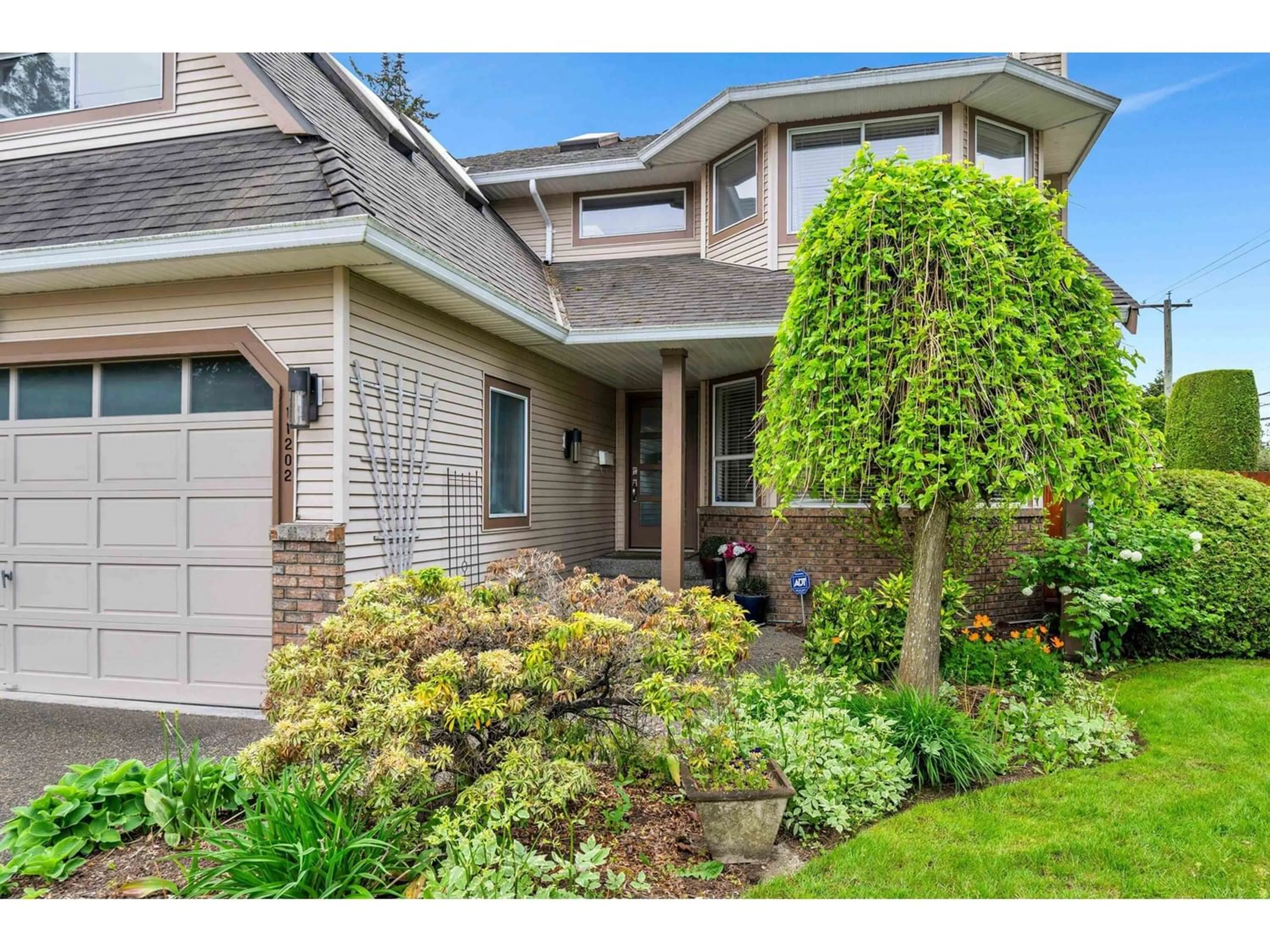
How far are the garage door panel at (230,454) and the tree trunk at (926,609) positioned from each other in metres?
4.35

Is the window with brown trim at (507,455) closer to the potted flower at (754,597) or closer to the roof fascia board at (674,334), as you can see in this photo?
the roof fascia board at (674,334)

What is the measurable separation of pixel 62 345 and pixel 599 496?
5.96 meters

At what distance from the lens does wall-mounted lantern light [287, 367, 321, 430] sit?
4.79 metres

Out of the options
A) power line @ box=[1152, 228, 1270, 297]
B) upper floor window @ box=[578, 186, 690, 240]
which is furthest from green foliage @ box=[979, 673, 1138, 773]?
power line @ box=[1152, 228, 1270, 297]

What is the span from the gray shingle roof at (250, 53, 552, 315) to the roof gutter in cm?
80

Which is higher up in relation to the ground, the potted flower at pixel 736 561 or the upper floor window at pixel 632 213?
the upper floor window at pixel 632 213

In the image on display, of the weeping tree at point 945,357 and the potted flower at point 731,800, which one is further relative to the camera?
the weeping tree at point 945,357

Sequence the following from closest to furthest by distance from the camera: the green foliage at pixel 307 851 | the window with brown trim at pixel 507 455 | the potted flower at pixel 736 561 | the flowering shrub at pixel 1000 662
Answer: the green foliage at pixel 307 851 → the flowering shrub at pixel 1000 662 → the window with brown trim at pixel 507 455 → the potted flower at pixel 736 561

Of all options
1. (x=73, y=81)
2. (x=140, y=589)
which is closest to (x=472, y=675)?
(x=140, y=589)

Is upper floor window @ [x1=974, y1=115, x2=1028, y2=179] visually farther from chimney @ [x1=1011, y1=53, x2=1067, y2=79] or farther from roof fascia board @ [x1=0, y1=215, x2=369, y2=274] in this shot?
roof fascia board @ [x1=0, y1=215, x2=369, y2=274]

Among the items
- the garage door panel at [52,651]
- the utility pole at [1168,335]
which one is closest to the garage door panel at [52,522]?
the garage door panel at [52,651]

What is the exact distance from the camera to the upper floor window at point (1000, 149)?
7.79m
